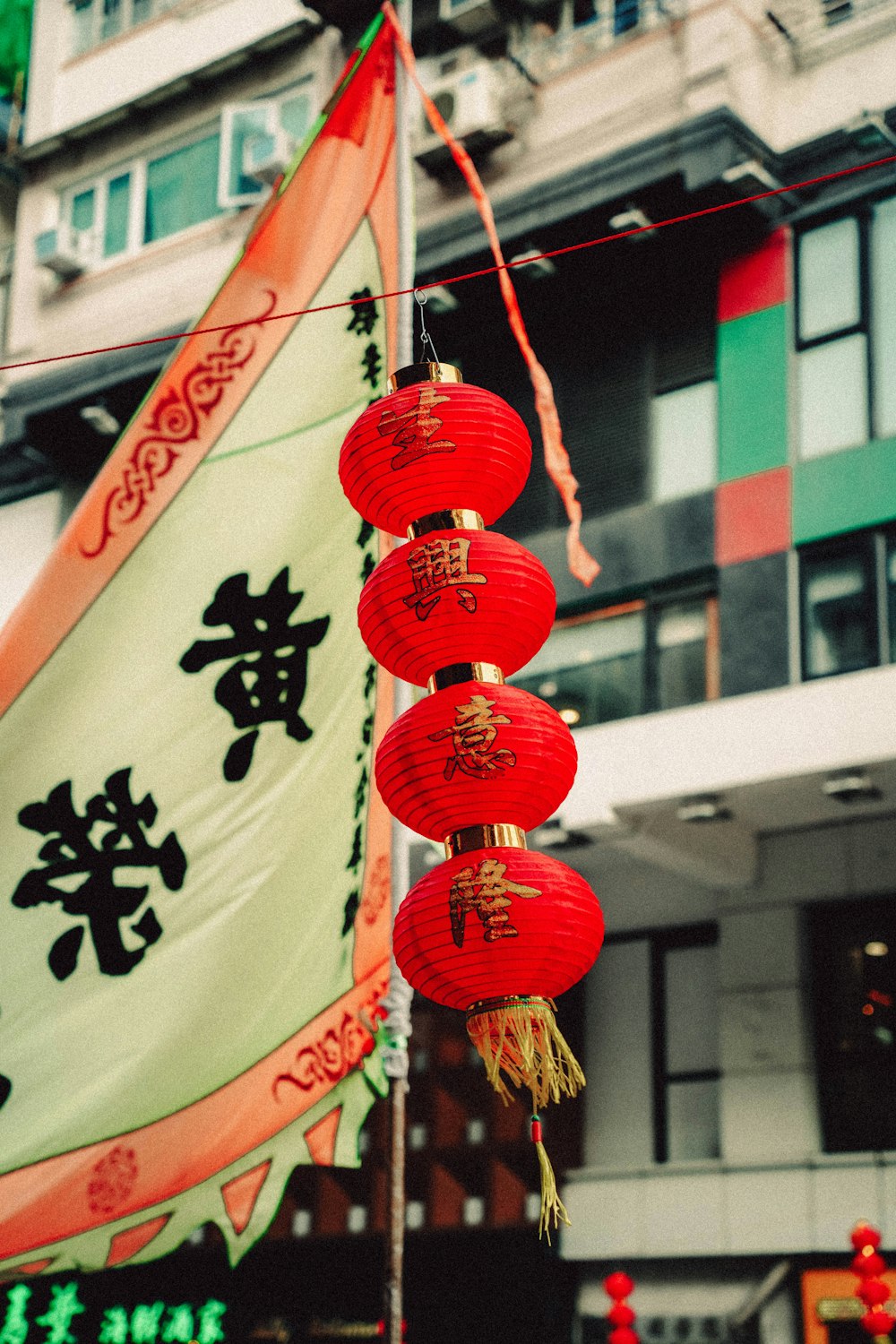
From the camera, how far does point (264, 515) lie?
6961mm

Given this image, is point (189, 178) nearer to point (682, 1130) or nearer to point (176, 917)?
point (682, 1130)

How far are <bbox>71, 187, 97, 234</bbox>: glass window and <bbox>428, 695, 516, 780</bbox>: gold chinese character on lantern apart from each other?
50.6ft

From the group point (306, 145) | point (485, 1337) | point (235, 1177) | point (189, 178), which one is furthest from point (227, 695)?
point (189, 178)

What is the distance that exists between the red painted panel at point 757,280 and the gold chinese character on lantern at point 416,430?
8.84 m

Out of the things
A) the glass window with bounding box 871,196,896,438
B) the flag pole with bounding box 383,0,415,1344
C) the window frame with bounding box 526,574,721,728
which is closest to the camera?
the flag pole with bounding box 383,0,415,1344

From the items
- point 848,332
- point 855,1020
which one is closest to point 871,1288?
point 855,1020

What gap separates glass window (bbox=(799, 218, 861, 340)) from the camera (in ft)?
42.9

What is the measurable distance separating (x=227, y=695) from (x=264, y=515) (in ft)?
2.63

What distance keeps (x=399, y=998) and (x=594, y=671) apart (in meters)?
7.22

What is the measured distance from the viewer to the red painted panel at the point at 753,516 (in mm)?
12727

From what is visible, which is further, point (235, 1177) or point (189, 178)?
point (189, 178)

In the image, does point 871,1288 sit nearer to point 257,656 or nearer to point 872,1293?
point 872,1293

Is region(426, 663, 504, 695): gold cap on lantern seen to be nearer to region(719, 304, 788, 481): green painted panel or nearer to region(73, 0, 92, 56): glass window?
region(719, 304, 788, 481): green painted panel

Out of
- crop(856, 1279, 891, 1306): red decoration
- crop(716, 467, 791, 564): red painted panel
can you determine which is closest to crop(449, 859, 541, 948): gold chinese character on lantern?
crop(856, 1279, 891, 1306): red decoration
